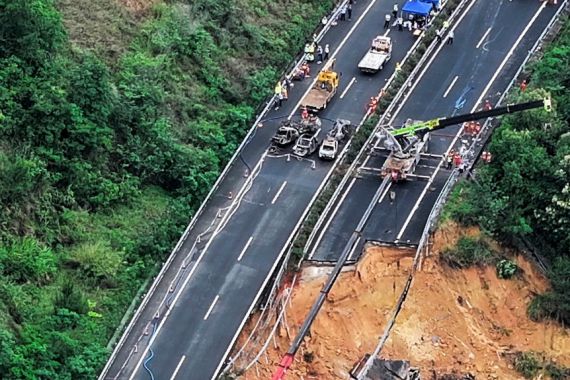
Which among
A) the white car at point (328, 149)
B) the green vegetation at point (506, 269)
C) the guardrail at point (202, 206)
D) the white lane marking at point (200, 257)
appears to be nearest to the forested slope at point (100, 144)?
the guardrail at point (202, 206)

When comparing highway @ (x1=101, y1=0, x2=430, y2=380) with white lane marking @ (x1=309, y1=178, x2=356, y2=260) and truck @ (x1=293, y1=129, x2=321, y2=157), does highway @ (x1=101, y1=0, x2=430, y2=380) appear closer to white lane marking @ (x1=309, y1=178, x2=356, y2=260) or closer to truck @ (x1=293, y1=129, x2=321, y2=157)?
truck @ (x1=293, y1=129, x2=321, y2=157)

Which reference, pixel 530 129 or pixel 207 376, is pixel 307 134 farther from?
pixel 207 376

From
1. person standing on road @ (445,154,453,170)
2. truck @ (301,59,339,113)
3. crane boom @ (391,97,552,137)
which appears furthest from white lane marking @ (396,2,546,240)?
truck @ (301,59,339,113)

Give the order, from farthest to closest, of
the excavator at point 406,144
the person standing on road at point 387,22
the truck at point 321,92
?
the person standing on road at point 387,22, the truck at point 321,92, the excavator at point 406,144

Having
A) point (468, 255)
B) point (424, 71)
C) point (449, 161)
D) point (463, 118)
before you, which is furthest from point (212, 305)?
point (424, 71)

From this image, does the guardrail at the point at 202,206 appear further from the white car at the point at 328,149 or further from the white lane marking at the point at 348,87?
the white car at the point at 328,149

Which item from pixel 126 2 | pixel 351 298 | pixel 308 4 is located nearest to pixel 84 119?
pixel 126 2

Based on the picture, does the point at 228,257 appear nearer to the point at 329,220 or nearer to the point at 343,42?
the point at 329,220
